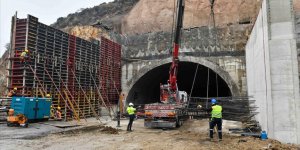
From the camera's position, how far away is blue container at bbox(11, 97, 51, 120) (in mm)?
11695

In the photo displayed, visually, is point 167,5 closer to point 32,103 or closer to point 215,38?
point 215,38

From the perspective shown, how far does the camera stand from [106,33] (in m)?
22.0

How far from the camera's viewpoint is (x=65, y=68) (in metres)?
16.4

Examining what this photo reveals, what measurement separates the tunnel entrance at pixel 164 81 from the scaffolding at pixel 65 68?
2.19 meters

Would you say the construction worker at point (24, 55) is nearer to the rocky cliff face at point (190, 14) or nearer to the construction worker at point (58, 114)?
the construction worker at point (58, 114)

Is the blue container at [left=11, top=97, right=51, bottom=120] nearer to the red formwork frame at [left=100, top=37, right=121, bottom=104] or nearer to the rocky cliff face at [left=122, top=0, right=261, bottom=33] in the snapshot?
the red formwork frame at [left=100, top=37, right=121, bottom=104]

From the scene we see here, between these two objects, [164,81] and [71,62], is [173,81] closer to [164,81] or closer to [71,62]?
[71,62]

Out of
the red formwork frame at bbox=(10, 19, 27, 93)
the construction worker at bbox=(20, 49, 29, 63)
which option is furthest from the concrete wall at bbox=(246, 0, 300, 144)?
the red formwork frame at bbox=(10, 19, 27, 93)

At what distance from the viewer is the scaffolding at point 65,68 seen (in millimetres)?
13859

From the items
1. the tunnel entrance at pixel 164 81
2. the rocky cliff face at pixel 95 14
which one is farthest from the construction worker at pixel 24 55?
the rocky cliff face at pixel 95 14

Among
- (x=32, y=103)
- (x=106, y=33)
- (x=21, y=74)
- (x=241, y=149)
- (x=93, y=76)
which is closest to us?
(x=241, y=149)

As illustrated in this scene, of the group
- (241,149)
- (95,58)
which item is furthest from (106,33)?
(241,149)

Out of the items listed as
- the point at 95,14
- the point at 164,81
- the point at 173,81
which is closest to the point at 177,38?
the point at 173,81

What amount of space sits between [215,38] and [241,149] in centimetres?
1278
